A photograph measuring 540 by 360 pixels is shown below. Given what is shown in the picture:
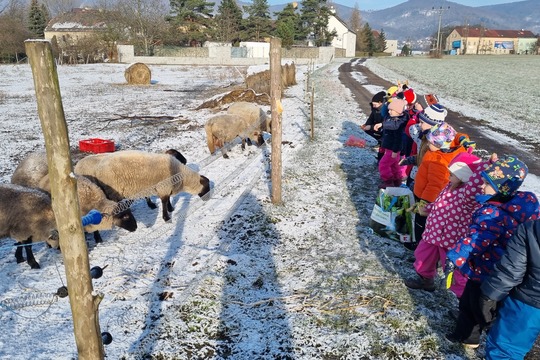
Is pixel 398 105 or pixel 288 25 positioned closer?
pixel 398 105

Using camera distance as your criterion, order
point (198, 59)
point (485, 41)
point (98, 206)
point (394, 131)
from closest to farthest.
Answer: point (98, 206), point (394, 131), point (198, 59), point (485, 41)

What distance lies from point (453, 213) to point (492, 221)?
2.29 ft

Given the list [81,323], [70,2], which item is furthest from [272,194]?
[70,2]

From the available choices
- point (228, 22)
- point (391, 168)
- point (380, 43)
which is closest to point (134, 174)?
point (391, 168)

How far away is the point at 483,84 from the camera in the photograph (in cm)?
2708

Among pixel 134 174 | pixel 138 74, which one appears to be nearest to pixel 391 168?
pixel 134 174

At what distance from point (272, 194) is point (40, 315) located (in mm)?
4073

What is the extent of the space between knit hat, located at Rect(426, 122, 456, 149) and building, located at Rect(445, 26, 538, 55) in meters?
137

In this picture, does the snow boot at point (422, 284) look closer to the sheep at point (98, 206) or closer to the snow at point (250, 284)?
the snow at point (250, 284)

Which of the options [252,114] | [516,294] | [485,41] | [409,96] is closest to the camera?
[516,294]

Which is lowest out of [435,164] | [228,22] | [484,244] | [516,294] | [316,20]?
[516,294]

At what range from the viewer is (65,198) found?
7.25 feet

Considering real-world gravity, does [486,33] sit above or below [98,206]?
above

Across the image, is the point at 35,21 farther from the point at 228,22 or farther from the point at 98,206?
the point at 98,206
